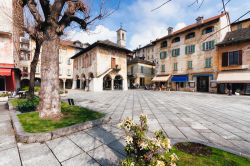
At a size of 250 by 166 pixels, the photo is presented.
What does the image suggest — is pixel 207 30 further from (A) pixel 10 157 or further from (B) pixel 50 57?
(A) pixel 10 157

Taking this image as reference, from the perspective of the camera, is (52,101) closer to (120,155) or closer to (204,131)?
(120,155)

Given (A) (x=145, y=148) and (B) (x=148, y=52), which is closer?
(A) (x=145, y=148)

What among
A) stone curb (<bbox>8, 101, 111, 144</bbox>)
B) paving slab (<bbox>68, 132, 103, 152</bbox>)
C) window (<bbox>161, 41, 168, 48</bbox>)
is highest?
window (<bbox>161, 41, 168, 48</bbox>)

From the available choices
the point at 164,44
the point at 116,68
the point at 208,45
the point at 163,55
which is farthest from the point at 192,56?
the point at 116,68

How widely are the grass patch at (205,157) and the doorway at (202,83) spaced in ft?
82.9

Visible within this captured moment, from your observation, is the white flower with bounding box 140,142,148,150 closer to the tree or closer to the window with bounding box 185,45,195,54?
the tree

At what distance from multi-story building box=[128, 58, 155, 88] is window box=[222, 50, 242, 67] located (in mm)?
19402

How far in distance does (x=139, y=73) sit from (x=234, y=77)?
69.1 ft

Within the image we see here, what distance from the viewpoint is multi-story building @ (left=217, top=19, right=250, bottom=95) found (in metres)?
20.9

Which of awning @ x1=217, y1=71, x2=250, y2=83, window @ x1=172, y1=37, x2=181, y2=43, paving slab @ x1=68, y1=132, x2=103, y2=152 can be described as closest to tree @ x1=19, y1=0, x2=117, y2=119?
paving slab @ x1=68, y1=132, x2=103, y2=152

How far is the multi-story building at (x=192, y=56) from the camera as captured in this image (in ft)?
79.7

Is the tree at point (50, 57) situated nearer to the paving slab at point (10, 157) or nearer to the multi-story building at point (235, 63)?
the paving slab at point (10, 157)

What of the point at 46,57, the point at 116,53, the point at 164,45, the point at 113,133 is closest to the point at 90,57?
the point at 116,53

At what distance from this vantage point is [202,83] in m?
26.4
